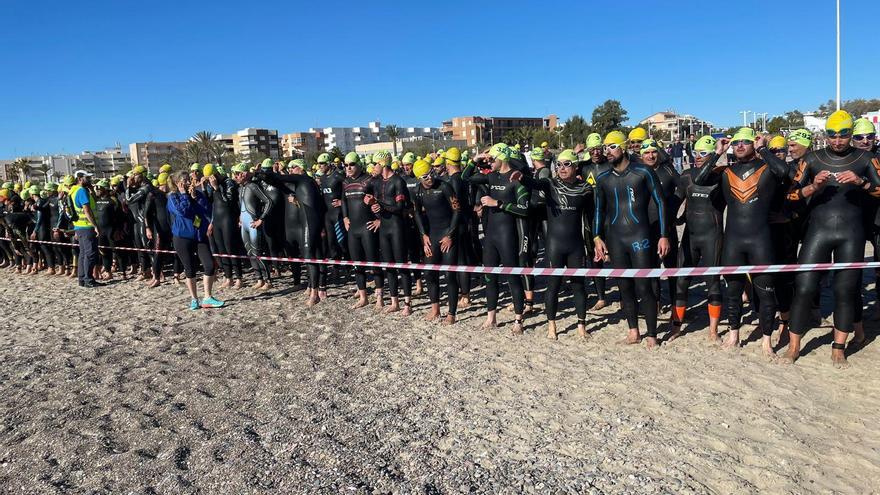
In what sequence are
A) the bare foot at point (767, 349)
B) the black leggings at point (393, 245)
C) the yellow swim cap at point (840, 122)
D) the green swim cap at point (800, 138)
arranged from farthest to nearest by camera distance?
the black leggings at point (393, 245)
the green swim cap at point (800, 138)
the bare foot at point (767, 349)
the yellow swim cap at point (840, 122)

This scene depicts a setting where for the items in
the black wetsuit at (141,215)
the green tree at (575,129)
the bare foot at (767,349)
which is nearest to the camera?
the bare foot at (767,349)

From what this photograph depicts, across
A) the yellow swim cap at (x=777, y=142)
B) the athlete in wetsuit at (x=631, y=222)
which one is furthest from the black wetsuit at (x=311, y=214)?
the yellow swim cap at (x=777, y=142)

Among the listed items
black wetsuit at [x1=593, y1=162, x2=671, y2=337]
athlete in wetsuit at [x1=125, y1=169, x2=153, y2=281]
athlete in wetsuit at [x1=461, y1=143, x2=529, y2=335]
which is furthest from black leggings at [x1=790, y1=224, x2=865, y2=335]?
athlete in wetsuit at [x1=125, y1=169, x2=153, y2=281]

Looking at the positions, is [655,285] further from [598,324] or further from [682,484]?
[682,484]

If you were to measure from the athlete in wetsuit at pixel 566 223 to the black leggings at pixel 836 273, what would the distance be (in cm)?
205

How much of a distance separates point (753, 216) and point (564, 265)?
6.32 ft

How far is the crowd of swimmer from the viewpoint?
5.18 meters

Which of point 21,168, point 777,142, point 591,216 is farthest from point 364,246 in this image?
point 21,168

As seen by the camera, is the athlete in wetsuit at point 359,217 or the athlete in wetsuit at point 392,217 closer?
the athlete in wetsuit at point 392,217

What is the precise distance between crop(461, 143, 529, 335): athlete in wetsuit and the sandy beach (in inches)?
22.8

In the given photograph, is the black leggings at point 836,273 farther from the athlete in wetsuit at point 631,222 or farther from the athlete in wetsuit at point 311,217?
the athlete in wetsuit at point 311,217

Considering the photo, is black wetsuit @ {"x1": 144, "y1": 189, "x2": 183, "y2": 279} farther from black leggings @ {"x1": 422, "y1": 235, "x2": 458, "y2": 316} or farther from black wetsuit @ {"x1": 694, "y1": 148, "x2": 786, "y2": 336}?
black wetsuit @ {"x1": 694, "y1": 148, "x2": 786, "y2": 336}

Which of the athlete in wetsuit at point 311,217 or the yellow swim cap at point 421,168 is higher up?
the yellow swim cap at point 421,168

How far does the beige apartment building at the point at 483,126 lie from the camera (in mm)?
135125
